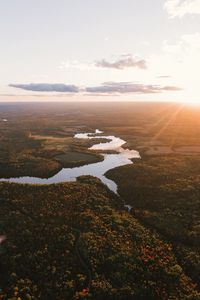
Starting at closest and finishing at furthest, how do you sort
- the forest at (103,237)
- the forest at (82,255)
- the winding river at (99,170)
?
the forest at (82,255) < the forest at (103,237) < the winding river at (99,170)

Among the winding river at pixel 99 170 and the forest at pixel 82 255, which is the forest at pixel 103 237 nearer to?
the forest at pixel 82 255

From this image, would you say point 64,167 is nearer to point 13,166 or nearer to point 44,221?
point 13,166

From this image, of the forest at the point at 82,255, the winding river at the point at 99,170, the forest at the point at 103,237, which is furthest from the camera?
the winding river at the point at 99,170

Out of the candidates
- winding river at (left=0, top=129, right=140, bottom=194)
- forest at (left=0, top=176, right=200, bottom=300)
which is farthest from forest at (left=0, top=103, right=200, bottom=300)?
winding river at (left=0, top=129, right=140, bottom=194)

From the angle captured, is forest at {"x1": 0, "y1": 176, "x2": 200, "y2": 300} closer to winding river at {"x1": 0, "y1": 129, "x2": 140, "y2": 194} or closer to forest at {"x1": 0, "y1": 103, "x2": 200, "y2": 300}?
forest at {"x1": 0, "y1": 103, "x2": 200, "y2": 300}

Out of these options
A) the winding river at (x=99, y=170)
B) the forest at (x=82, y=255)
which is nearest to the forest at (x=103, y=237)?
the forest at (x=82, y=255)

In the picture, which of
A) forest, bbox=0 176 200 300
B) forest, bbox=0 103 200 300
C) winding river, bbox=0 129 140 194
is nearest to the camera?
forest, bbox=0 176 200 300

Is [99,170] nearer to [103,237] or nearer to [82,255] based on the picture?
[103,237]

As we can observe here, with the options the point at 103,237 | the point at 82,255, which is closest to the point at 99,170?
the point at 103,237

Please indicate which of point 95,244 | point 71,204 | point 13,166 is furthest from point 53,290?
point 13,166

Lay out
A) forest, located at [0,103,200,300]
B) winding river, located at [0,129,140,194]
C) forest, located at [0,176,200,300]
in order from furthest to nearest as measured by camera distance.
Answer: winding river, located at [0,129,140,194], forest, located at [0,103,200,300], forest, located at [0,176,200,300]

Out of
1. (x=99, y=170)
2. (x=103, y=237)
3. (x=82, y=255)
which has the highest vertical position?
(x=99, y=170)

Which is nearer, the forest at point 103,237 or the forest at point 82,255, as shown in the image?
the forest at point 82,255

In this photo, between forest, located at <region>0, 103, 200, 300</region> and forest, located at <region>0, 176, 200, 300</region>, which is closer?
forest, located at <region>0, 176, 200, 300</region>
